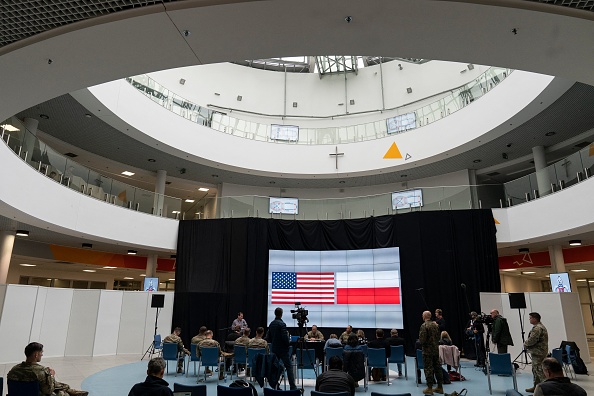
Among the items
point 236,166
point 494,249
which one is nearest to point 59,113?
point 236,166

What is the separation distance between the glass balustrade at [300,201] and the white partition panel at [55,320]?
3.31 metres

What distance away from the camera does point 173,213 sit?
1600 cm

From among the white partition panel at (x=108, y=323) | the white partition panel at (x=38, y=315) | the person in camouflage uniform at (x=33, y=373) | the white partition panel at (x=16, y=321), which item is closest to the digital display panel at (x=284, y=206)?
the white partition panel at (x=108, y=323)

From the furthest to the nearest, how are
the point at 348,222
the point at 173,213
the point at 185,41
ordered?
the point at 173,213
the point at 348,222
the point at 185,41

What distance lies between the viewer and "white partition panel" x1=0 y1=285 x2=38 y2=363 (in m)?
10.6

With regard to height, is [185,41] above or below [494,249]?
above

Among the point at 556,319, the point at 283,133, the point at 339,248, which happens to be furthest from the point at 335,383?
the point at 283,133

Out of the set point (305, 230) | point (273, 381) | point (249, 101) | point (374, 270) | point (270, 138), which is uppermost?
point (249, 101)

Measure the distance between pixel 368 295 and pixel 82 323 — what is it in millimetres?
9522

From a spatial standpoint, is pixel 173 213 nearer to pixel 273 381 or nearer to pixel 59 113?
pixel 59 113

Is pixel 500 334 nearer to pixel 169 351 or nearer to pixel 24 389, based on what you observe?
pixel 169 351

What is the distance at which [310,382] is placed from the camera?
8.85 m

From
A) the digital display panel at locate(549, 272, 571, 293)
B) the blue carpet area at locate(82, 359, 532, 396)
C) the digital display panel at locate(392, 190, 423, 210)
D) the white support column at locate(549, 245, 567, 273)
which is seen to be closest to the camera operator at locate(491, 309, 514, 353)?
the blue carpet area at locate(82, 359, 532, 396)

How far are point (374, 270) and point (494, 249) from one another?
402 centimetres
